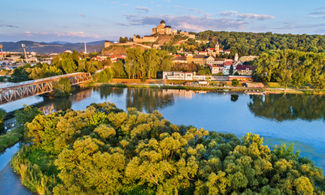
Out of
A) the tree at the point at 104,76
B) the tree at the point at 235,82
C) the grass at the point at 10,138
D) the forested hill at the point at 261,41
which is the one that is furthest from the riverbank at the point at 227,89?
the forested hill at the point at 261,41

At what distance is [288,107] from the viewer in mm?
26172

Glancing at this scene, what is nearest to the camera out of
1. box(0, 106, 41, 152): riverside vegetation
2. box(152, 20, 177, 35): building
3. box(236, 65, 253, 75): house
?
box(0, 106, 41, 152): riverside vegetation

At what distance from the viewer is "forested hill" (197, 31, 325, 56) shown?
79438 mm

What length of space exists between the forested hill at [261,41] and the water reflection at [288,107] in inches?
1732

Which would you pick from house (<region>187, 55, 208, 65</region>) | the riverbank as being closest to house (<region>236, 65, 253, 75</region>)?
the riverbank

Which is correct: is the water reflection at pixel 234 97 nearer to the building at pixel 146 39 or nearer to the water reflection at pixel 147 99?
the water reflection at pixel 147 99

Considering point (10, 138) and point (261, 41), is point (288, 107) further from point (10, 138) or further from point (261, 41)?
point (261, 41)

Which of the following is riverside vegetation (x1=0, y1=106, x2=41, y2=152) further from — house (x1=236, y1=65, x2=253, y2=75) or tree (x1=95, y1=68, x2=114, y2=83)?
house (x1=236, y1=65, x2=253, y2=75)

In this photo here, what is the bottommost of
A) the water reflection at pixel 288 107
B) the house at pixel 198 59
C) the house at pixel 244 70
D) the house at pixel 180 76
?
the water reflection at pixel 288 107

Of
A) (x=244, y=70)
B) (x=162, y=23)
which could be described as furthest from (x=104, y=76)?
(x=162, y=23)

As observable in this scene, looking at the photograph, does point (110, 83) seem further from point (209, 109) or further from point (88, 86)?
point (209, 109)

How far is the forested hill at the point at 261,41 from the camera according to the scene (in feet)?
261

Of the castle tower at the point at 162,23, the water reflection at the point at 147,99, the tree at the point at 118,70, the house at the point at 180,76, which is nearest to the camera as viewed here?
the water reflection at the point at 147,99

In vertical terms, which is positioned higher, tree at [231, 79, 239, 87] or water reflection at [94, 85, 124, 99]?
tree at [231, 79, 239, 87]
